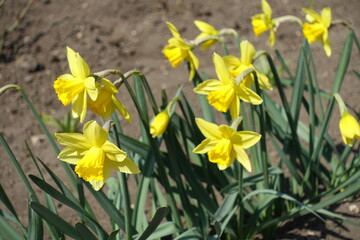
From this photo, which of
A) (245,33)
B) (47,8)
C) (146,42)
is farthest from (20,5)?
(245,33)

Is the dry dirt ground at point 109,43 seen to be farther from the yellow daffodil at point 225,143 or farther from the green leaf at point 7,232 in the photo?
the yellow daffodil at point 225,143

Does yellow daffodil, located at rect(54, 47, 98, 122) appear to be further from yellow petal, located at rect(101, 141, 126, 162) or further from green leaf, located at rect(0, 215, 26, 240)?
green leaf, located at rect(0, 215, 26, 240)

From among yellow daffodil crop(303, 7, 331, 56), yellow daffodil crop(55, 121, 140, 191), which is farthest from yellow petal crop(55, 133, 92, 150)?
yellow daffodil crop(303, 7, 331, 56)

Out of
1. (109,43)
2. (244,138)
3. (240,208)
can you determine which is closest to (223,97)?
(244,138)

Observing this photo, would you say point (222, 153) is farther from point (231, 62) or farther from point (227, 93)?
point (231, 62)

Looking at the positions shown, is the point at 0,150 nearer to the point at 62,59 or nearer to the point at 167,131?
the point at 62,59

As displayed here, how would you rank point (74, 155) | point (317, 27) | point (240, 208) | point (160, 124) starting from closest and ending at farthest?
point (74, 155)
point (160, 124)
point (240, 208)
point (317, 27)
